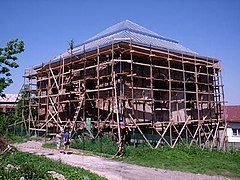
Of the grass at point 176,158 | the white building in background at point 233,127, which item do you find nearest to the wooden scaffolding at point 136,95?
the grass at point 176,158

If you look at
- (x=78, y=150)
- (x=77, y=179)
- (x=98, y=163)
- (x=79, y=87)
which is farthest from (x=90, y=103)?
(x=77, y=179)

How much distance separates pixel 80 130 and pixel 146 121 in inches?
175

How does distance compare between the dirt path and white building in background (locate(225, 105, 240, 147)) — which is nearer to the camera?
the dirt path

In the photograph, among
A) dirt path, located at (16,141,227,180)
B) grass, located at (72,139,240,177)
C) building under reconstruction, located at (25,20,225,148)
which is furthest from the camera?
building under reconstruction, located at (25,20,225,148)

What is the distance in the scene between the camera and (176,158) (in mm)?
15805

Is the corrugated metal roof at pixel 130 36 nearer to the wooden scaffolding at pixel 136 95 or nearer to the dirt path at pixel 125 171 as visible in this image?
the wooden scaffolding at pixel 136 95

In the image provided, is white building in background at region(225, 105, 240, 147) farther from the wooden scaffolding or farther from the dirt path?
the dirt path

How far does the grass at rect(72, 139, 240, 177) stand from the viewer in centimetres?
1405

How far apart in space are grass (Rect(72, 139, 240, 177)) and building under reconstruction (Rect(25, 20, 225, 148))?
1113mm

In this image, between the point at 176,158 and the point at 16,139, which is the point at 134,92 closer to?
the point at 176,158

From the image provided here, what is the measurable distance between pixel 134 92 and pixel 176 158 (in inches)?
220

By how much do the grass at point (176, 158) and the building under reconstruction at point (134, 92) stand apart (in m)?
1.11

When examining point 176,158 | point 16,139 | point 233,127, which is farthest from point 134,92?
point 233,127

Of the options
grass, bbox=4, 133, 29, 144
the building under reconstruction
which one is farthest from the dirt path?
grass, bbox=4, 133, 29, 144
